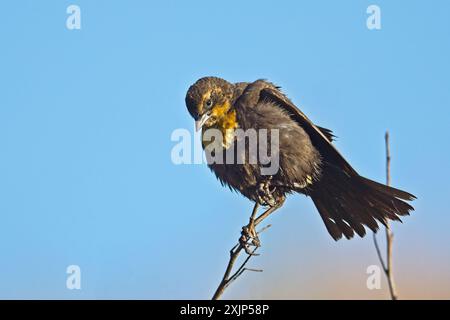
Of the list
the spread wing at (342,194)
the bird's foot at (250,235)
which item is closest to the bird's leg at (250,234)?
the bird's foot at (250,235)

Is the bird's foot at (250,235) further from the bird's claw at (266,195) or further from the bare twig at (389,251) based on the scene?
the bare twig at (389,251)

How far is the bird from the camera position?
718 cm

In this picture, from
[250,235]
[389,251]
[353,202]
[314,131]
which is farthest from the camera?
[353,202]

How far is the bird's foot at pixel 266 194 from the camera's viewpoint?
728 cm

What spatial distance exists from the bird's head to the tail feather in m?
1.21

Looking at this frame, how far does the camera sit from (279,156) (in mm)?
7207

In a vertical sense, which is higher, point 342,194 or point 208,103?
point 208,103

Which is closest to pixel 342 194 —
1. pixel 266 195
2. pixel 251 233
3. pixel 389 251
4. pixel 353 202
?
pixel 353 202

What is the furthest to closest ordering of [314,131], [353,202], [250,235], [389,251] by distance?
[353,202] → [314,131] → [250,235] → [389,251]

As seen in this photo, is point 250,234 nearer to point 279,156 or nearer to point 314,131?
point 279,156

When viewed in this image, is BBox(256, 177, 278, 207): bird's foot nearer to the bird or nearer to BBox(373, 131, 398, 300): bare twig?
the bird

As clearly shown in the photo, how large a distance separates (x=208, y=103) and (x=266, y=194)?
1010 millimetres
